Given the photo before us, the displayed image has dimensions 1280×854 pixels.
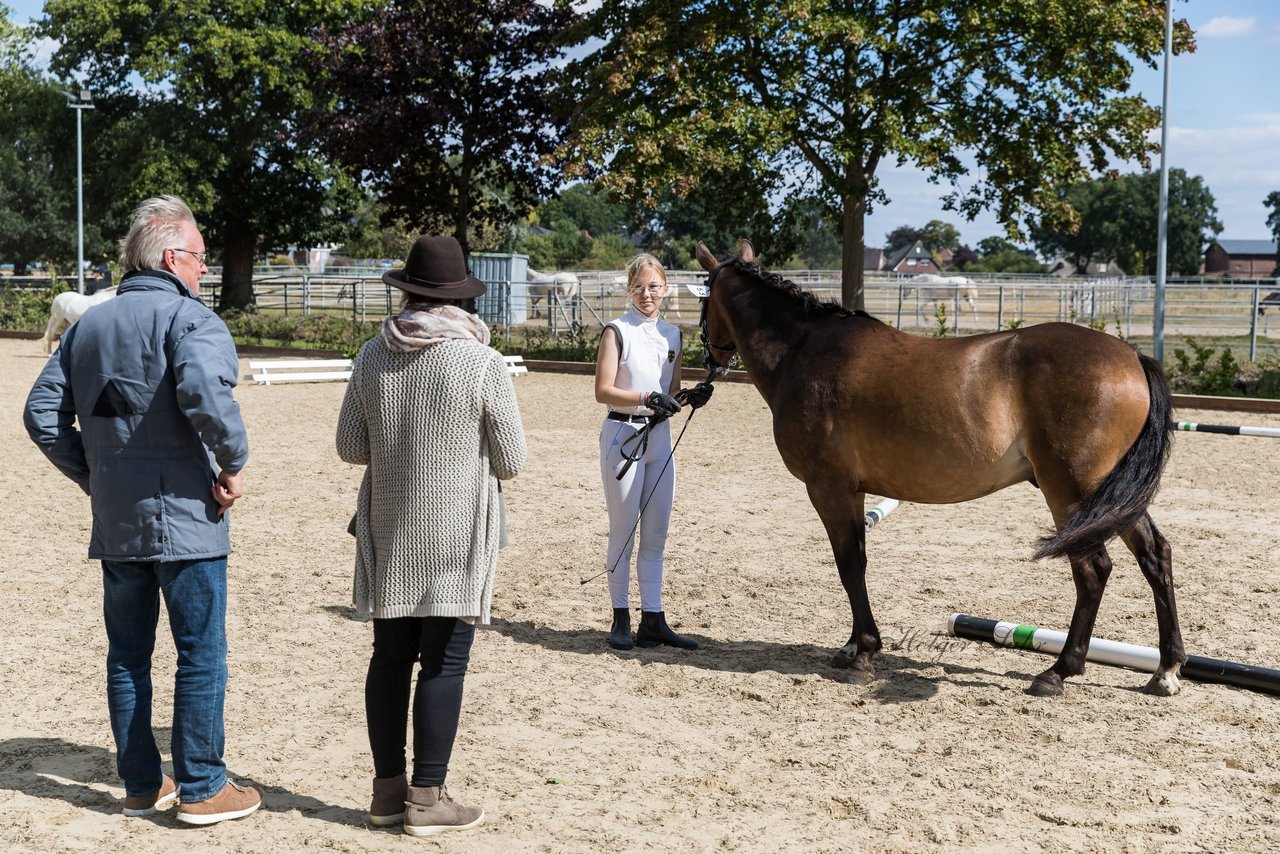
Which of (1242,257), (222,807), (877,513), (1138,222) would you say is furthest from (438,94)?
(1242,257)

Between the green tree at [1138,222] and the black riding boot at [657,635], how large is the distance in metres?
92.4

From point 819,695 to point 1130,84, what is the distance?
18.1m

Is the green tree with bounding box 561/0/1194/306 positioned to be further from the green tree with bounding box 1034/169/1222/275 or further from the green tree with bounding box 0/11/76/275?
the green tree with bounding box 1034/169/1222/275

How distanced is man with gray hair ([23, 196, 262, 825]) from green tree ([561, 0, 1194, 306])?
1601cm

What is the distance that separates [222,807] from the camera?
3.92 m

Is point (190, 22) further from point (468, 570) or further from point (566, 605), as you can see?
point (468, 570)

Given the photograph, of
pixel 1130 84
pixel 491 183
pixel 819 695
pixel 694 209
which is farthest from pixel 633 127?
pixel 694 209

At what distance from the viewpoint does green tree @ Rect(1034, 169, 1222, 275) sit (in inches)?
3738

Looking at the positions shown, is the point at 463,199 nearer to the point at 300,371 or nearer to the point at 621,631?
the point at 300,371

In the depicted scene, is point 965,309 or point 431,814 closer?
point 431,814

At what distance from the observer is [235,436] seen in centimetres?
369

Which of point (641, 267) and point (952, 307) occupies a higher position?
point (952, 307)

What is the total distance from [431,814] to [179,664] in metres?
0.94

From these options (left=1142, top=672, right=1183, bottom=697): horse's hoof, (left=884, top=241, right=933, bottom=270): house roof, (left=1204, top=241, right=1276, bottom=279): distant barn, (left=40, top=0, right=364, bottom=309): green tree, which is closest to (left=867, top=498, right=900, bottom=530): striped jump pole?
(left=1142, top=672, right=1183, bottom=697): horse's hoof
